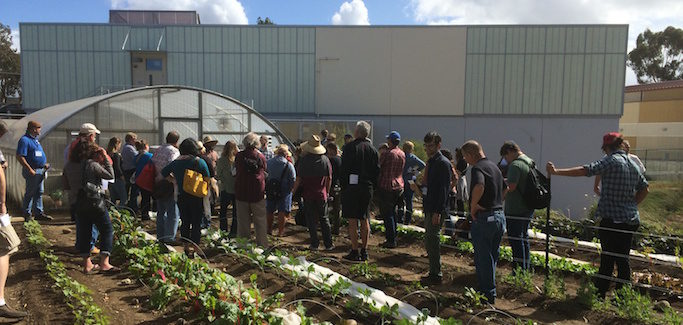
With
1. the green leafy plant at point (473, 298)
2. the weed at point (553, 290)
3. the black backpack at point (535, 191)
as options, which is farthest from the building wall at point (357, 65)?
the green leafy plant at point (473, 298)

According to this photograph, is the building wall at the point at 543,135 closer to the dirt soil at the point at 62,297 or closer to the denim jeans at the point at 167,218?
the denim jeans at the point at 167,218

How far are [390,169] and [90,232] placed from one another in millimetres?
4273

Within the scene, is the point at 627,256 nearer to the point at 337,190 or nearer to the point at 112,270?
the point at 337,190

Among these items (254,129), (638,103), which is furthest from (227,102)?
(638,103)

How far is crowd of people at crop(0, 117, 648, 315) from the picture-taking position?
525 cm

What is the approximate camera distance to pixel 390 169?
7645mm

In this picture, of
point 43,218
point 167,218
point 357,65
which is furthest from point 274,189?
point 357,65

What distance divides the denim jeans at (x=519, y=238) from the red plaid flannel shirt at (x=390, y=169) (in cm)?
196

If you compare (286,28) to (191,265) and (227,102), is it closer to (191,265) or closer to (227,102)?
(227,102)

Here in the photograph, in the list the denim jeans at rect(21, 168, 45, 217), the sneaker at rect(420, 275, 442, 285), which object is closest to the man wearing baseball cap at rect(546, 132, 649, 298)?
the sneaker at rect(420, 275, 442, 285)

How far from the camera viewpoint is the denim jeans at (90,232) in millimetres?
5719

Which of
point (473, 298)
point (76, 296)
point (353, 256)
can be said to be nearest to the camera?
point (76, 296)

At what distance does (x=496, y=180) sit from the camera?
5.14 meters

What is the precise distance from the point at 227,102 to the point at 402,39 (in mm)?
12932
